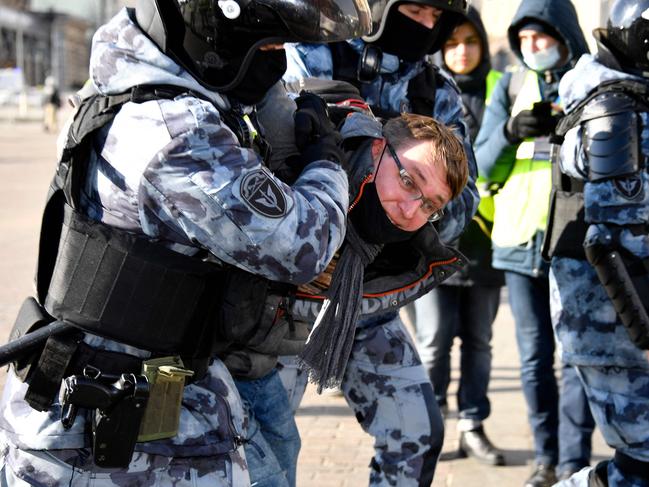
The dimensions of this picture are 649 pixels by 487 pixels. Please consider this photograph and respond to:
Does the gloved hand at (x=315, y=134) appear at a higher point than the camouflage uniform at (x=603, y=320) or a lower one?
higher

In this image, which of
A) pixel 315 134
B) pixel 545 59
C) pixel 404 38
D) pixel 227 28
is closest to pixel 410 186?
pixel 315 134

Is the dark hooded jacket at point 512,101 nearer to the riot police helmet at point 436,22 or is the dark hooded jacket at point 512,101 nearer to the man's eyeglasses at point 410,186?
the riot police helmet at point 436,22

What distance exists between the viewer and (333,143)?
2.63 meters

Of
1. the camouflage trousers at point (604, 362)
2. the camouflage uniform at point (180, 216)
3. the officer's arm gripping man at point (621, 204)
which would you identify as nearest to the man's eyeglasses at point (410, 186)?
the camouflage uniform at point (180, 216)

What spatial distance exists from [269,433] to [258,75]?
4.14ft

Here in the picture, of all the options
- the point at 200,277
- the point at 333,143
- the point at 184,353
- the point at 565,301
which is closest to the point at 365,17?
the point at 333,143

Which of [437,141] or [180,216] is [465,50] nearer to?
[437,141]

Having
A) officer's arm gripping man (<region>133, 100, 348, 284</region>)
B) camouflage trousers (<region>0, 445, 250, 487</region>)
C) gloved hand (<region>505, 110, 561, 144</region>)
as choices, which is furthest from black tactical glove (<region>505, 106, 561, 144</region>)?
camouflage trousers (<region>0, 445, 250, 487</region>)

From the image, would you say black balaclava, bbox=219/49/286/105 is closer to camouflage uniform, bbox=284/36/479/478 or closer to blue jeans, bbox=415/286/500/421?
camouflage uniform, bbox=284/36/479/478

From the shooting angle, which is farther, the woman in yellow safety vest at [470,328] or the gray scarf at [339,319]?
the woman in yellow safety vest at [470,328]

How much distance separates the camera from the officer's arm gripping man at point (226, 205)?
230 centimetres

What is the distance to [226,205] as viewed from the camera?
231 cm

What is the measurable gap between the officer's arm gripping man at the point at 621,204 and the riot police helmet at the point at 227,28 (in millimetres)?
1427

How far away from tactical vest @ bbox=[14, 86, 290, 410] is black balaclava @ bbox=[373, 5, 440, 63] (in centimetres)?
126
